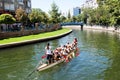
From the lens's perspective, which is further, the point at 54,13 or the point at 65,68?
the point at 54,13

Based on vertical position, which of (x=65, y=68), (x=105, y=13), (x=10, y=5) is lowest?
(x=65, y=68)

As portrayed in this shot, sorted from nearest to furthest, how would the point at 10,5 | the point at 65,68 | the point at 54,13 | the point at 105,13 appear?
1. the point at 65,68
2. the point at 10,5
3. the point at 105,13
4. the point at 54,13

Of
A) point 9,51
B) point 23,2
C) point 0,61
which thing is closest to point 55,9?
point 23,2

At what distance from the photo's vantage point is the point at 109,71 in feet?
89.0

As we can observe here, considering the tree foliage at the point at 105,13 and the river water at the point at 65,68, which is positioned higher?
the tree foliage at the point at 105,13

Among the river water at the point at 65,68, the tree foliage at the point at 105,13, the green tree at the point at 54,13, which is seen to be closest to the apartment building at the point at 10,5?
the green tree at the point at 54,13

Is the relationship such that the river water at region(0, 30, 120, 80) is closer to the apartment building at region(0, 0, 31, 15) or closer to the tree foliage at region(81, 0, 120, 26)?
the tree foliage at region(81, 0, 120, 26)

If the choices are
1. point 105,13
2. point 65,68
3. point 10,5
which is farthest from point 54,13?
point 65,68

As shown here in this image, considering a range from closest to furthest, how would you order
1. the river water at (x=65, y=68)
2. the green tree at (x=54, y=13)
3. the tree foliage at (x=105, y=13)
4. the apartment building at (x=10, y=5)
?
1. the river water at (x=65, y=68)
2. the apartment building at (x=10, y=5)
3. the tree foliage at (x=105, y=13)
4. the green tree at (x=54, y=13)

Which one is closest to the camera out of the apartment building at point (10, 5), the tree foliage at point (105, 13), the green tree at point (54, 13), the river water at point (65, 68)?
the river water at point (65, 68)

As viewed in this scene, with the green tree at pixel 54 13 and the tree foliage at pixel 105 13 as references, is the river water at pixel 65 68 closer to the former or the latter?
the tree foliage at pixel 105 13

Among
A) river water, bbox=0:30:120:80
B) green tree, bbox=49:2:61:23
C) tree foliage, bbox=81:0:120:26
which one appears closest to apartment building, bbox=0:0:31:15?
green tree, bbox=49:2:61:23

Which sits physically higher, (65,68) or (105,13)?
(105,13)

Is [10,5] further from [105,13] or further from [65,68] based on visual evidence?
[65,68]
